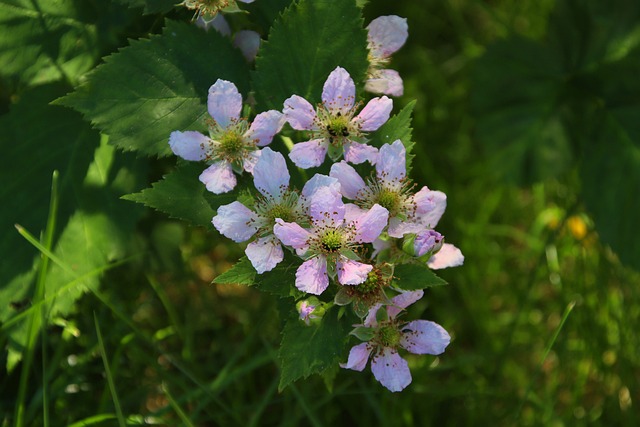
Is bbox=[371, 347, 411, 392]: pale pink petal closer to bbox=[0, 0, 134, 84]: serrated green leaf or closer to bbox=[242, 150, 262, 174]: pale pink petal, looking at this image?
bbox=[242, 150, 262, 174]: pale pink petal

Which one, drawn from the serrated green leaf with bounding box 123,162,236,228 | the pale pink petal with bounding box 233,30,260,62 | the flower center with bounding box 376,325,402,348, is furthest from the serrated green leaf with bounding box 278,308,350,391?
the pale pink petal with bounding box 233,30,260,62

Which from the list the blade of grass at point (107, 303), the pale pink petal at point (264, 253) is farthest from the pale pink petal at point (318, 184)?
the blade of grass at point (107, 303)

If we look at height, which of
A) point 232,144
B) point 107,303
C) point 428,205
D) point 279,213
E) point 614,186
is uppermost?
point 232,144

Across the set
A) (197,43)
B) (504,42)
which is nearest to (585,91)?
(504,42)

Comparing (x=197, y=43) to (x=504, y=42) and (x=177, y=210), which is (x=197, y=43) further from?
(x=504, y=42)

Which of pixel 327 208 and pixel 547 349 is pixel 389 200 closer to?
pixel 327 208

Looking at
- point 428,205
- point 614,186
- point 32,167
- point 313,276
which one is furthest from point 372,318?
point 614,186

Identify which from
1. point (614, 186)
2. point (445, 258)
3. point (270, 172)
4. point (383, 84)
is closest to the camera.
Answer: point (270, 172)
